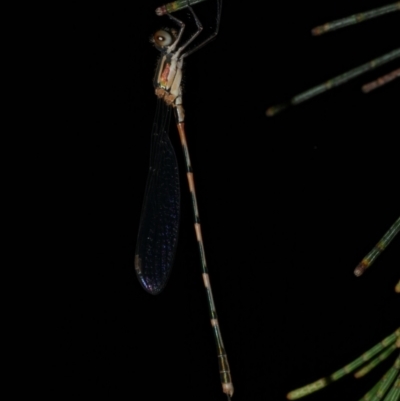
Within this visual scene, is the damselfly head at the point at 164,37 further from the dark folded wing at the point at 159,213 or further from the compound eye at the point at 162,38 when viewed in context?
the dark folded wing at the point at 159,213

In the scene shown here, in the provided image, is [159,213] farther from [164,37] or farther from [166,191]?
[164,37]

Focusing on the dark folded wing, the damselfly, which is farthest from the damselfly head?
the dark folded wing

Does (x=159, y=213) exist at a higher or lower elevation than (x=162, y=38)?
lower

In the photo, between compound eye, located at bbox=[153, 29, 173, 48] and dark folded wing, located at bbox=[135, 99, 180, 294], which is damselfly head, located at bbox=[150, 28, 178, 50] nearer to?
compound eye, located at bbox=[153, 29, 173, 48]

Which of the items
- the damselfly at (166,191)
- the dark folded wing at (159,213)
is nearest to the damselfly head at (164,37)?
the damselfly at (166,191)

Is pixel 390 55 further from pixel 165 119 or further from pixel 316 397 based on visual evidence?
pixel 316 397

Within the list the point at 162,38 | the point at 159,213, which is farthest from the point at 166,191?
the point at 162,38

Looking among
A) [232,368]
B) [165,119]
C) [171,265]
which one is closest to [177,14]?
[165,119]
